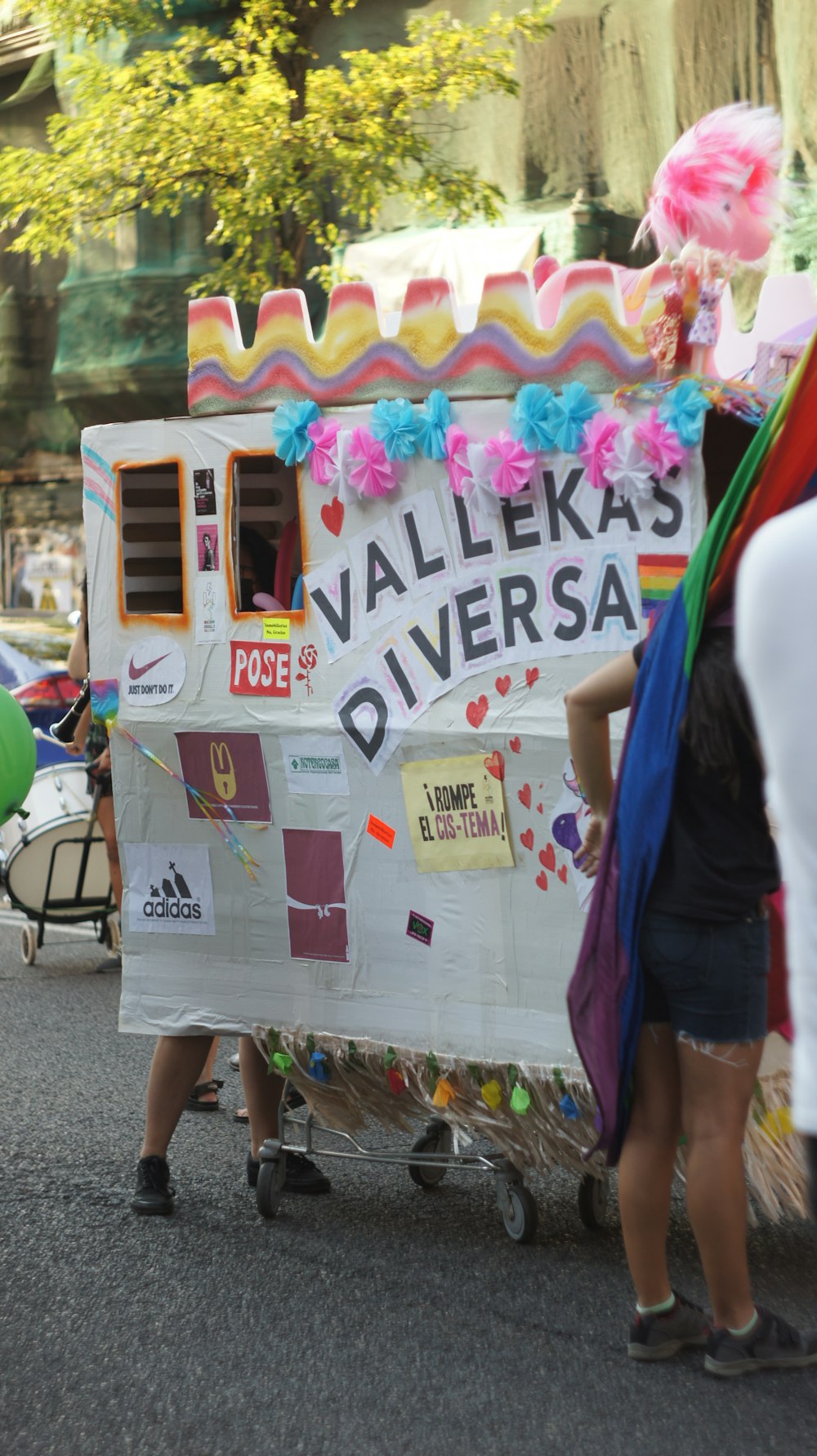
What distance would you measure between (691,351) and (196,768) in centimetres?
172

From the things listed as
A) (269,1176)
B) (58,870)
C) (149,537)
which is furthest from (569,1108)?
(58,870)

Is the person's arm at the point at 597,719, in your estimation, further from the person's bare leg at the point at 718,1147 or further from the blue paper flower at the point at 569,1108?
the blue paper flower at the point at 569,1108

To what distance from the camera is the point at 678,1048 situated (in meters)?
3.21

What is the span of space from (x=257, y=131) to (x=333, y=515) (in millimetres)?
9451

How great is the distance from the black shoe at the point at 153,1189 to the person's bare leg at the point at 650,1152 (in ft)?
5.10

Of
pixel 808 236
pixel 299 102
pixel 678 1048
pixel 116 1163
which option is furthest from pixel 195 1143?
pixel 808 236

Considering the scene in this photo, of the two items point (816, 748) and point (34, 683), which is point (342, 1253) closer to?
point (816, 748)

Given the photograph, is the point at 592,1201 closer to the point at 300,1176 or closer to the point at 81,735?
the point at 300,1176

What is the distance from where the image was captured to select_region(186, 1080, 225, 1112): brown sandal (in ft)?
18.1

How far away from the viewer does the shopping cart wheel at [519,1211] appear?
4066 millimetres

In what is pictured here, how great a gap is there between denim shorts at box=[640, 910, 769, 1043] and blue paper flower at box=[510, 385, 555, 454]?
122 centimetres

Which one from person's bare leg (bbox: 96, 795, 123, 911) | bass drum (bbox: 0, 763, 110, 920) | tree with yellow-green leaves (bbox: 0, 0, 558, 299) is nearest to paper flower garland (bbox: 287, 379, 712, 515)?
person's bare leg (bbox: 96, 795, 123, 911)

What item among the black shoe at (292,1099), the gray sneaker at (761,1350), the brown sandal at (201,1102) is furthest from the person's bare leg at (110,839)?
the gray sneaker at (761,1350)

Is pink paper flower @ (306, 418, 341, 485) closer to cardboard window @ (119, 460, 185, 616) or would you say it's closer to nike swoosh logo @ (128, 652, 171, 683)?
cardboard window @ (119, 460, 185, 616)
